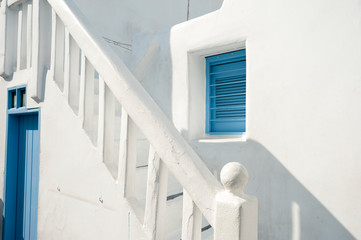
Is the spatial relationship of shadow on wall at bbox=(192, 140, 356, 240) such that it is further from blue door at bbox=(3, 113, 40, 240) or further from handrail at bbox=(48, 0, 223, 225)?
blue door at bbox=(3, 113, 40, 240)

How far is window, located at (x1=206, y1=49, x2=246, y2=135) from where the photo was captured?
309cm

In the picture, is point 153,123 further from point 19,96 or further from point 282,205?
point 19,96

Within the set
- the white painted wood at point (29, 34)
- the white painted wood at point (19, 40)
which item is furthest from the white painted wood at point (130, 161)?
the white painted wood at point (19, 40)

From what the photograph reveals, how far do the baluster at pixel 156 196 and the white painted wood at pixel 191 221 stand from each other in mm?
244

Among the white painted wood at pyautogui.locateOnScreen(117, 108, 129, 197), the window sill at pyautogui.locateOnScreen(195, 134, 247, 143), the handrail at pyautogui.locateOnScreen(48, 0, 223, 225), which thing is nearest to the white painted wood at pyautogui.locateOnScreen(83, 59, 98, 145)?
the handrail at pyautogui.locateOnScreen(48, 0, 223, 225)

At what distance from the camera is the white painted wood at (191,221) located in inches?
56.0

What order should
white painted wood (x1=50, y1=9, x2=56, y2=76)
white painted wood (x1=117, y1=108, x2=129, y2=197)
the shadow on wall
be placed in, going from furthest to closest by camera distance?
white painted wood (x1=50, y1=9, x2=56, y2=76) < the shadow on wall < white painted wood (x1=117, y1=108, x2=129, y2=197)

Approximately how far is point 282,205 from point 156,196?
146 centimetres

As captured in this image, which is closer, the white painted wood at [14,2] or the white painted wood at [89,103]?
the white painted wood at [89,103]

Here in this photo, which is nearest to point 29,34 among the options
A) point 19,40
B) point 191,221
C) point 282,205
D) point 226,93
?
point 19,40

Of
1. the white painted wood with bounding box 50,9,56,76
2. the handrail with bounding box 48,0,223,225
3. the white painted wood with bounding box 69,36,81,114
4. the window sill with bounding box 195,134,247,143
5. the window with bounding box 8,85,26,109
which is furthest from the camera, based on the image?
the window with bounding box 8,85,26,109

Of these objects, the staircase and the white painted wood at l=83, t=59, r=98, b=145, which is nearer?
the staircase

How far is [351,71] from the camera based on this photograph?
2104 millimetres

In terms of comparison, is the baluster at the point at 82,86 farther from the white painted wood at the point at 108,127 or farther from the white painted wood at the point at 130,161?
the white painted wood at the point at 130,161
